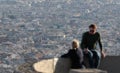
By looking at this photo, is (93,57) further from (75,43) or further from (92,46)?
(75,43)

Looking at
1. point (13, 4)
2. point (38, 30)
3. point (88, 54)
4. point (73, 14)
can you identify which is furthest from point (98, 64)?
point (13, 4)

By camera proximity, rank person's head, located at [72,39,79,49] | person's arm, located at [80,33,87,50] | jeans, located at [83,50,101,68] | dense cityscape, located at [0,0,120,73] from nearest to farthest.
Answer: person's head, located at [72,39,79,49]
jeans, located at [83,50,101,68]
person's arm, located at [80,33,87,50]
dense cityscape, located at [0,0,120,73]

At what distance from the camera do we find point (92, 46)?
10.7 metres

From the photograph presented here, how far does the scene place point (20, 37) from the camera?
82.9m

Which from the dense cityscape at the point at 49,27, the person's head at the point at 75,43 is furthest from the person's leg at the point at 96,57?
the dense cityscape at the point at 49,27

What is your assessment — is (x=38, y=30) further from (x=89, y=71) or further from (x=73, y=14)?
(x=89, y=71)

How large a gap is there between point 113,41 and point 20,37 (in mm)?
15130

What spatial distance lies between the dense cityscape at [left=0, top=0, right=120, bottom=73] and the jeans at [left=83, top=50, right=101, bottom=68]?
31.5 metres

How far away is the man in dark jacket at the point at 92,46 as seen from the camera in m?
10.4

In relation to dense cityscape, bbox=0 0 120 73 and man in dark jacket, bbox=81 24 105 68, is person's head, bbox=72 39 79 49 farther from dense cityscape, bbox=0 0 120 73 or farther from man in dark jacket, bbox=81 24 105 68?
dense cityscape, bbox=0 0 120 73

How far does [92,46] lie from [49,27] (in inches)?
3576

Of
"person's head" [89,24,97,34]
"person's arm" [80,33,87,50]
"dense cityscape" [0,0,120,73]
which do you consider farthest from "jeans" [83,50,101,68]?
"dense cityscape" [0,0,120,73]

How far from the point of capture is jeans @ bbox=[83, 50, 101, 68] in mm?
10391

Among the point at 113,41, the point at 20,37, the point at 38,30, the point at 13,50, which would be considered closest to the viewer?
the point at 13,50
